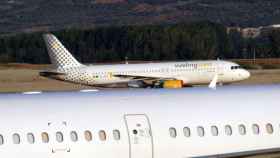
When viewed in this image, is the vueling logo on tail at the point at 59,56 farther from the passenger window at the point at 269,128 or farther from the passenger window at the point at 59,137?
the passenger window at the point at 59,137

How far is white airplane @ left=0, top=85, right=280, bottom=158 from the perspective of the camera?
16609 millimetres

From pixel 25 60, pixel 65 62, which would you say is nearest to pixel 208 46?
pixel 25 60

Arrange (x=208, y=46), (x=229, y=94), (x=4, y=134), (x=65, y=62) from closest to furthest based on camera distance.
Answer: (x=4, y=134) → (x=229, y=94) → (x=65, y=62) → (x=208, y=46)

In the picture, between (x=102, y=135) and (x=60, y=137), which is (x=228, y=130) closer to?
(x=102, y=135)

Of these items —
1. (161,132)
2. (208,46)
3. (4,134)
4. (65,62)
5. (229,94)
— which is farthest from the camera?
(208,46)

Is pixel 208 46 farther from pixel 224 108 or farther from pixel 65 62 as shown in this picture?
pixel 224 108

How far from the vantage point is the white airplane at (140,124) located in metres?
16.6

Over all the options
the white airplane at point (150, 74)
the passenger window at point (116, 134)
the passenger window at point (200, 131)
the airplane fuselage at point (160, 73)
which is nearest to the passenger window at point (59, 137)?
the passenger window at point (116, 134)

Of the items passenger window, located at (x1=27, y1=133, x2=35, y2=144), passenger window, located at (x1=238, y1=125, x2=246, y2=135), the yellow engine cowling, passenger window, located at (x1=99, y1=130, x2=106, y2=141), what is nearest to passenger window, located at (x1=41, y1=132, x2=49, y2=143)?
passenger window, located at (x1=27, y1=133, x2=35, y2=144)

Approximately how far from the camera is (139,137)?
684 inches

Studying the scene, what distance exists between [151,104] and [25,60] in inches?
6827

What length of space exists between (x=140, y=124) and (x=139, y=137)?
267 mm

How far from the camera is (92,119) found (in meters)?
17.3

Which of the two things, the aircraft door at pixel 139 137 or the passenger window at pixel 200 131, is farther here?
the passenger window at pixel 200 131
